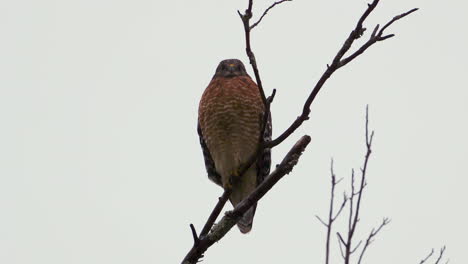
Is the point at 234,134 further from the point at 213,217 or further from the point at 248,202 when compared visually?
the point at 213,217

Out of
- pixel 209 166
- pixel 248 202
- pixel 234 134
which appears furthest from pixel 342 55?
pixel 209 166

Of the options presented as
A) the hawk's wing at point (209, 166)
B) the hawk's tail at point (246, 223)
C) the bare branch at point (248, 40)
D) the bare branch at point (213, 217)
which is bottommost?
the hawk's tail at point (246, 223)

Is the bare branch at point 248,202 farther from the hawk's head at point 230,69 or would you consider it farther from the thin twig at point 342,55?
the hawk's head at point 230,69

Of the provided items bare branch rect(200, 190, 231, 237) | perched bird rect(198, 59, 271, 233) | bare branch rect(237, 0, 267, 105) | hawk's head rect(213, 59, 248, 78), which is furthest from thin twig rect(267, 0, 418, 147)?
→ hawk's head rect(213, 59, 248, 78)

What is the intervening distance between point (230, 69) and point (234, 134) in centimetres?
127

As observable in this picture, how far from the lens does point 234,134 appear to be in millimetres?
7348

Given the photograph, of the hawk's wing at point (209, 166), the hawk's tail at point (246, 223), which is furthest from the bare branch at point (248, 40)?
the hawk's wing at point (209, 166)

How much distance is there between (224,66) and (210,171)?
1.45 m

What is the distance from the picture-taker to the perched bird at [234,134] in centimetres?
735

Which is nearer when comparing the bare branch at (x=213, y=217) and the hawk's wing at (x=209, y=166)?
the bare branch at (x=213, y=217)

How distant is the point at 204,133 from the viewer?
25.2 feet

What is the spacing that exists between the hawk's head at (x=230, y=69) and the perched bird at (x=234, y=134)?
0.40 metres

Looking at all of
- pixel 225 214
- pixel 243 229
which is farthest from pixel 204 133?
pixel 225 214

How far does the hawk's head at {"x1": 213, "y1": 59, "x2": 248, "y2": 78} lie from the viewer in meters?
8.26
